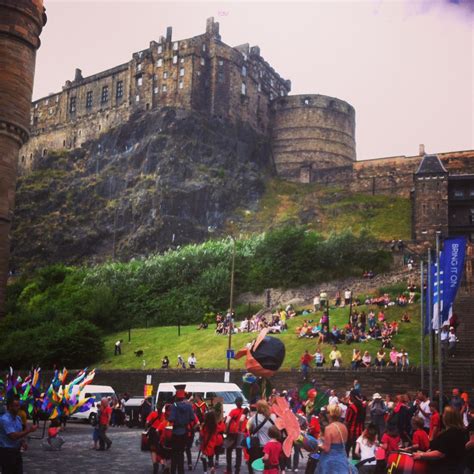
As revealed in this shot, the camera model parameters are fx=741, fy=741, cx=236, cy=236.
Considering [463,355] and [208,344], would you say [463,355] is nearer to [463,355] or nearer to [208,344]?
[463,355]

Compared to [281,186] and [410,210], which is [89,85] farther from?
[410,210]

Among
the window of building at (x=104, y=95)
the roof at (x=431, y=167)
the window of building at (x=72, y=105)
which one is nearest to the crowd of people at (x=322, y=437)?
the roof at (x=431, y=167)

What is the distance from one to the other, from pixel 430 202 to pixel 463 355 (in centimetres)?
3054

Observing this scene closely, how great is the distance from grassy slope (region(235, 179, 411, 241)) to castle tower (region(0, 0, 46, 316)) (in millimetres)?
35976

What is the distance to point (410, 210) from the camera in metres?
68.6

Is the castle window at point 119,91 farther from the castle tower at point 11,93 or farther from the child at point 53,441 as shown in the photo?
the child at point 53,441

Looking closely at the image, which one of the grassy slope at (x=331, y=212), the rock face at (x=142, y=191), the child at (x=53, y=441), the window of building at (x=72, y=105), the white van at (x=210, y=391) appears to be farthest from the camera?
the window of building at (x=72, y=105)

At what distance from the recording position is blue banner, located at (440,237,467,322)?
21094 millimetres

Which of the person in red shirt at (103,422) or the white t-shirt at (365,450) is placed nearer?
the white t-shirt at (365,450)

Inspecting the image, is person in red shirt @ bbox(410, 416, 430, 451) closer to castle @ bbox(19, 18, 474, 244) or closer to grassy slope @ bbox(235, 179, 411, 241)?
grassy slope @ bbox(235, 179, 411, 241)

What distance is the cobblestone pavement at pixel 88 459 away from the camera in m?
14.0

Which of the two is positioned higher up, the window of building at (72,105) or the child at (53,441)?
the window of building at (72,105)

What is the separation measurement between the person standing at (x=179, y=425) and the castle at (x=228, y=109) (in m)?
60.6

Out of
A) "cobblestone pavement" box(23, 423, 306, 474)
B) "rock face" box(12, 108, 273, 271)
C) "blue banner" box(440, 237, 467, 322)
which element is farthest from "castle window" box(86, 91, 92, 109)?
"blue banner" box(440, 237, 467, 322)
